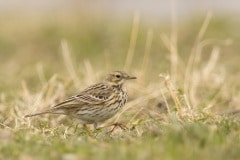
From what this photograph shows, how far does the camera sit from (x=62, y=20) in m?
15.9

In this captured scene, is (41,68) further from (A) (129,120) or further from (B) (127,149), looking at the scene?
(B) (127,149)

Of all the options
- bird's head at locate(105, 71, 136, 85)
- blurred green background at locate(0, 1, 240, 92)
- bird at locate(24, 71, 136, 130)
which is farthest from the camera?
blurred green background at locate(0, 1, 240, 92)

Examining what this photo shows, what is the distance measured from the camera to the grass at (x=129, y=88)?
5953 millimetres

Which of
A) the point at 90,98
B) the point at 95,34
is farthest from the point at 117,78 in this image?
the point at 95,34

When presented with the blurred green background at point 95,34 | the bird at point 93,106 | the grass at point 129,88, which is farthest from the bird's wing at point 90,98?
the blurred green background at point 95,34

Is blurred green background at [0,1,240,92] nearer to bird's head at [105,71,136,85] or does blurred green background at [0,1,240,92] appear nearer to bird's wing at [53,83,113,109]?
bird's head at [105,71,136,85]

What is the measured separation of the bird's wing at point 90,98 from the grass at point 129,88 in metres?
0.25

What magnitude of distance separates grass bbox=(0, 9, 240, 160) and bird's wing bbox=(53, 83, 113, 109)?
25 centimetres

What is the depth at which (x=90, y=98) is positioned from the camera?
8.66 metres

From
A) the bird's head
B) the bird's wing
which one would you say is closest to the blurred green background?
the bird's head

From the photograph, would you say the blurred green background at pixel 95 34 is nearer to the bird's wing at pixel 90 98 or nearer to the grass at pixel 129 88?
the grass at pixel 129 88

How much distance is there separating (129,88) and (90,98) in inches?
70.2

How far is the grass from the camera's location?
5.95m

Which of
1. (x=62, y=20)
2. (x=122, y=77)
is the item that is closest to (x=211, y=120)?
(x=122, y=77)
